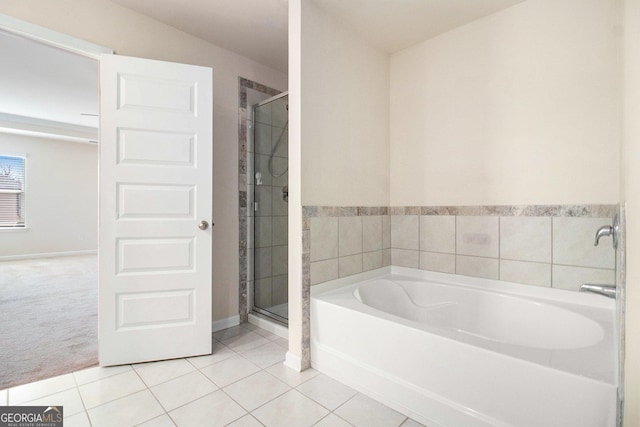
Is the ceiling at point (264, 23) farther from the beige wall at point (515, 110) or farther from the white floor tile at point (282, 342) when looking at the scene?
the white floor tile at point (282, 342)

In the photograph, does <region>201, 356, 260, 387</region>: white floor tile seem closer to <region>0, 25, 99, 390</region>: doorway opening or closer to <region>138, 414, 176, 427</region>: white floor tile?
<region>138, 414, 176, 427</region>: white floor tile

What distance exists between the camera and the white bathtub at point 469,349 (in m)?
1.05

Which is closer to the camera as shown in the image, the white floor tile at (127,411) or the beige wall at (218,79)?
the white floor tile at (127,411)

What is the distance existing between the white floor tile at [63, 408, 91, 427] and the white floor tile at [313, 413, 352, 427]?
107cm

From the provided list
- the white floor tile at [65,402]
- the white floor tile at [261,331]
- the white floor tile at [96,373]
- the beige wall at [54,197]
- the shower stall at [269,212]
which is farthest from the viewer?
the beige wall at [54,197]

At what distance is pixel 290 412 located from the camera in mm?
1483

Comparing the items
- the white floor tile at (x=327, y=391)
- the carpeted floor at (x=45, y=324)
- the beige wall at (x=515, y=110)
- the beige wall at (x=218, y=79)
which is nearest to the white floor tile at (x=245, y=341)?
the beige wall at (x=218, y=79)

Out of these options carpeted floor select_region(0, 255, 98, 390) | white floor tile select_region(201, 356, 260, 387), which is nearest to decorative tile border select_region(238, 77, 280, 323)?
white floor tile select_region(201, 356, 260, 387)

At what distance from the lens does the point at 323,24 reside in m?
2.00

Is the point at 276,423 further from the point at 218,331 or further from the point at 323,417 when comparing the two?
the point at 218,331

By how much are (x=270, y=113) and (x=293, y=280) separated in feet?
5.28

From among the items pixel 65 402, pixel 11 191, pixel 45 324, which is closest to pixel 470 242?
pixel 65 402

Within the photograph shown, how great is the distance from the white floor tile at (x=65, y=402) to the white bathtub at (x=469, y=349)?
1261 mm

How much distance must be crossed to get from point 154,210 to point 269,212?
109 cm
